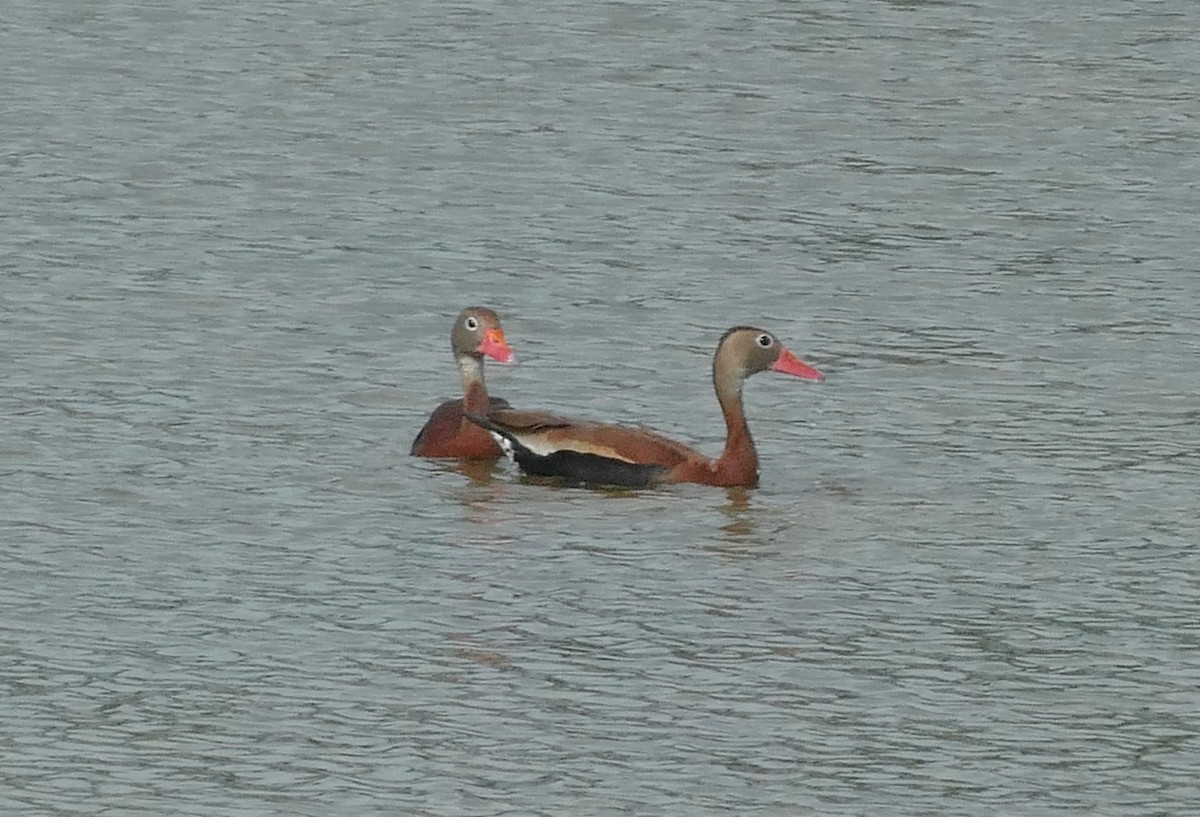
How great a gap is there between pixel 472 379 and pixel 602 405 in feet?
2.18

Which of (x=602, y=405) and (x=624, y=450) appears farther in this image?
(x=602, y=405)

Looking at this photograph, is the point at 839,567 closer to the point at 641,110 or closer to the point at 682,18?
the point at 641,110

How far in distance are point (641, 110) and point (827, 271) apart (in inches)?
193

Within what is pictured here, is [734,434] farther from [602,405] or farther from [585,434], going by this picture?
[602,405]

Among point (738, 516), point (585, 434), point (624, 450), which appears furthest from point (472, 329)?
point (738, 516)

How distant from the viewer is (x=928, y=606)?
10.8 meters

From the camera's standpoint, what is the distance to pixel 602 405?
46.7 feet

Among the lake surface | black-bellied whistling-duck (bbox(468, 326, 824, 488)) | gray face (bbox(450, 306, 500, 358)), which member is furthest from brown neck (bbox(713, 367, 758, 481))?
gray face (bbox(450, 306, 500, 358))

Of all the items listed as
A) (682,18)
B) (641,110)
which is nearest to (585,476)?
(641,110)

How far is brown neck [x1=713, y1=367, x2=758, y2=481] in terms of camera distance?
42.2 feet

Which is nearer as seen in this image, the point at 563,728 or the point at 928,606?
the point at 563,728

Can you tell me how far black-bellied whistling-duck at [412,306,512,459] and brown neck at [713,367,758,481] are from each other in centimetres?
101

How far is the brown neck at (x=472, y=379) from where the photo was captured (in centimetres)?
1377

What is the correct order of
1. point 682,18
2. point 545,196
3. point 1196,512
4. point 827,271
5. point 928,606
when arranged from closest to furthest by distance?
point 928,606 < point 1196,512 < point 827,271 < point 545,196 < point 682,18
